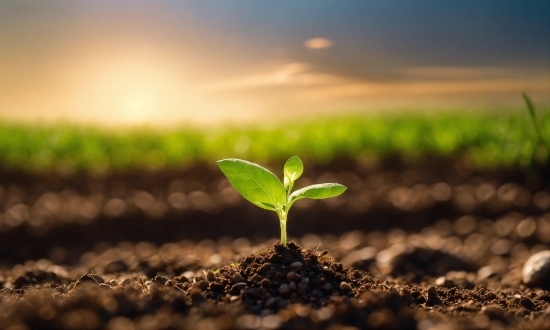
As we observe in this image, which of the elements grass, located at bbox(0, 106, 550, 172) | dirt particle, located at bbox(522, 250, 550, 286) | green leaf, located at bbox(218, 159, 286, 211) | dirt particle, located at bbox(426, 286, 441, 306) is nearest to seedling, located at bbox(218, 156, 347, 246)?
green leaf, located at bbox(218, 159, 286, 211)

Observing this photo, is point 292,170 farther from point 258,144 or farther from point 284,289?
point 258,144

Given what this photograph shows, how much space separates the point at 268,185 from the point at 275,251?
0.24 metres

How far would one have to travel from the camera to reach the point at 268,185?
1965 millimetres

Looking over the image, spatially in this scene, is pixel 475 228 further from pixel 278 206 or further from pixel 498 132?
pixel 278 206

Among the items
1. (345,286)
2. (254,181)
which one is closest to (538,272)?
(345,286)

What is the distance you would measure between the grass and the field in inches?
1.0

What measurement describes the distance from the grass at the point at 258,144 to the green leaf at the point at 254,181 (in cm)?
475

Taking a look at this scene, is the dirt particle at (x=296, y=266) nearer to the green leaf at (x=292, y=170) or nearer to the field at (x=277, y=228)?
the field at (x=277, y=228)

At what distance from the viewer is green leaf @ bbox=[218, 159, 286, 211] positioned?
6.34 ft

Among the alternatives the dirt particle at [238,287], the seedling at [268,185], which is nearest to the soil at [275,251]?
the dirt particle at [238,287]

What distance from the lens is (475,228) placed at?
4836 millimetres

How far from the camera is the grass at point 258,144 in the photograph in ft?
23.4

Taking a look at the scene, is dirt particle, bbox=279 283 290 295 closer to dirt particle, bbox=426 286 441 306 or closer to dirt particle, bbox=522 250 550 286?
dirt particle, bbox=426 286 441 306

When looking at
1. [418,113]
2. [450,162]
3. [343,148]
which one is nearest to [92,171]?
[343,148]
